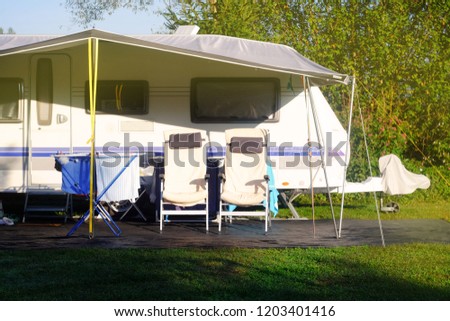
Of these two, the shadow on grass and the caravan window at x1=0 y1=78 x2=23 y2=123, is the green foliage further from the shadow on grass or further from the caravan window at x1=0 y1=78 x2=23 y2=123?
the shadow on grass

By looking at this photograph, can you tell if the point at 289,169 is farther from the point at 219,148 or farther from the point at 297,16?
the point at 297,16

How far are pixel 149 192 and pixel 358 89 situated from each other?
3.91 m

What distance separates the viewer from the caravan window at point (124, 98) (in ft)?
35.6

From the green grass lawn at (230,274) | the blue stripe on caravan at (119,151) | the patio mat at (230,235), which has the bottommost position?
the patio mat at (230,235)

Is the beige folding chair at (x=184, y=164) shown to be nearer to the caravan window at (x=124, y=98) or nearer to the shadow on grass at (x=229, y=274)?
the caravan window at (x=124, y=98)

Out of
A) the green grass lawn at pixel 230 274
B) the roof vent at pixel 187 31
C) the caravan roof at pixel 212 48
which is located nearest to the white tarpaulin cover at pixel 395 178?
the caravan roof at pixel 212 48

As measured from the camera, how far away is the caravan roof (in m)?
8.59

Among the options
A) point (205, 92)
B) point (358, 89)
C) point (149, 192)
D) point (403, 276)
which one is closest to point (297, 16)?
point (358, 89)

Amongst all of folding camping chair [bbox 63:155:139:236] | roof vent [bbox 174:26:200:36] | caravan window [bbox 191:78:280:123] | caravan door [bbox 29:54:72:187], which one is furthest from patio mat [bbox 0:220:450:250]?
roof vent [bbox 174:26:200:36]

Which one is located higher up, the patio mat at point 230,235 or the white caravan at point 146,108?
the white caravan at point 146,108

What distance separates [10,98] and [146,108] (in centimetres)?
158

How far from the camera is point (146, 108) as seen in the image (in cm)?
1085

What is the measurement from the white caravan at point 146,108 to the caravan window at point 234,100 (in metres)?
0.01

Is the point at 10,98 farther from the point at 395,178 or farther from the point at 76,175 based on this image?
the point at 395,178
